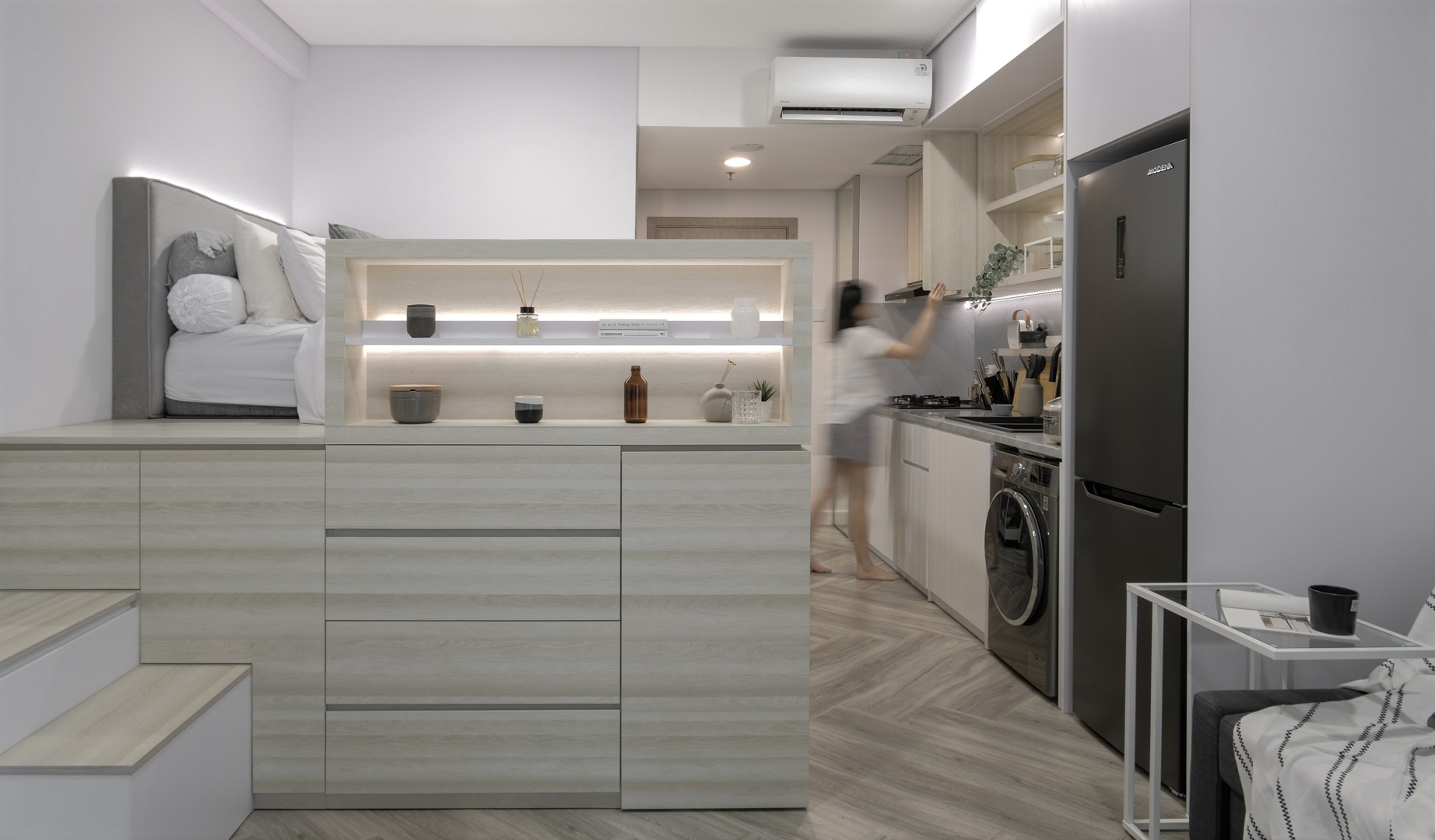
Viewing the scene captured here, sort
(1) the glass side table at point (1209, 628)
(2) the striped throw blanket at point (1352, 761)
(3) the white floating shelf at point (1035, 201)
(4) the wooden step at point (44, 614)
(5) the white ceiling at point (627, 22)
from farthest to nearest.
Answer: (5) the white ceiling at point (627, 22) < (3) the white floating shelf at point (1035, 201) < (4) the wooden step at point (44, 614) < (1) the glass side table at point (1209, 628) < (2) the striped throw blanket at point (1352, 761)

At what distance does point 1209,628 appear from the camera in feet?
7.03

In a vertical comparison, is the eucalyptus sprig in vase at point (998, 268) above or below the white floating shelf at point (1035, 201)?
below

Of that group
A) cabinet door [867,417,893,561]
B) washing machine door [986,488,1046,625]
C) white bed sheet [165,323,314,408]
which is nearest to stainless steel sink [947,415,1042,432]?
washing machine door [986,488,1046,625]

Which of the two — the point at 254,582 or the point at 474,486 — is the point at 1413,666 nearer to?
the point at 474,486

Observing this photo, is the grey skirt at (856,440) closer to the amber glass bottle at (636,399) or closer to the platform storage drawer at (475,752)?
the amber glass bottle at (636,399)

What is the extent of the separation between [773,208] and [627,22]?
222cm

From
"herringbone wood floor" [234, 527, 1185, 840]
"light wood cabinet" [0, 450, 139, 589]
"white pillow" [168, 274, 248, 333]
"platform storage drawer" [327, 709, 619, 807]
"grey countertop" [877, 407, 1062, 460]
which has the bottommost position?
"herringbone wood floor" [234, 527, 1185, 840]

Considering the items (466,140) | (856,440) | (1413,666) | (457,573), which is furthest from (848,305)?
(1413,666)

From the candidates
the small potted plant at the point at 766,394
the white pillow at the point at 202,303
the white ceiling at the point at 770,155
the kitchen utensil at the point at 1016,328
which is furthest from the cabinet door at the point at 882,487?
the white pillow at the point at 202,303

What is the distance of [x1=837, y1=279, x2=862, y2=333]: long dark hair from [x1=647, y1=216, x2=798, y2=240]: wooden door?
190cm

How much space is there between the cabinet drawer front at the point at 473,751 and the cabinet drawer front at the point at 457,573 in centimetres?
28

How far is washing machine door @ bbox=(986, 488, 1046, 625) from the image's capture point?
3.02 metres

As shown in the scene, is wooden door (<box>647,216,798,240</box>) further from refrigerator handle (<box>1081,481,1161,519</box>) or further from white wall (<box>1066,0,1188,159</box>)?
refrigerator handle (<box>1081,481,1161,519</box>)

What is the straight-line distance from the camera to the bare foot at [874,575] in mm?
4688
